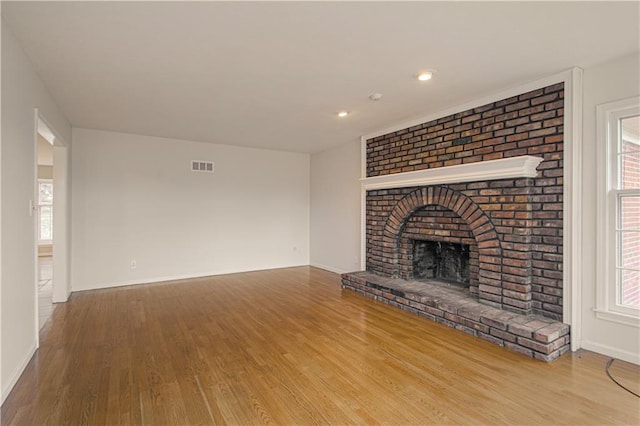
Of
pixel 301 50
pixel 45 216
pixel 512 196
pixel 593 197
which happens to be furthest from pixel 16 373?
pixel 45 216

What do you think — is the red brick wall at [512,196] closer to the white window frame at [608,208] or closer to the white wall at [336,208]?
the white window frame at [608,208]

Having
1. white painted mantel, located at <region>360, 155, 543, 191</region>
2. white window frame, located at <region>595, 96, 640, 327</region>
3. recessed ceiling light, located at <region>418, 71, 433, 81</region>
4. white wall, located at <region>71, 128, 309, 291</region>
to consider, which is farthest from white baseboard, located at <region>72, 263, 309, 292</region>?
white window frame, located at <region>595, 96, 640, 327</region>

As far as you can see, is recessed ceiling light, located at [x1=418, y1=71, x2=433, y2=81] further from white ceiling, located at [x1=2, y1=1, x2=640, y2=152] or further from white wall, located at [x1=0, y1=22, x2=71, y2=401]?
white wall, located at [x1=0, y1=22, x2=71, y2=401]

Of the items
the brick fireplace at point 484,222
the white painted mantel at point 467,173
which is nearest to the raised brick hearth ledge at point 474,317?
the brick fireplace at point 484,222

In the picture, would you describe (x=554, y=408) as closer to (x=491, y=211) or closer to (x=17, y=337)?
(x=491, y=211)

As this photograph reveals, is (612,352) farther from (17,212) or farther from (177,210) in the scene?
(177,210)

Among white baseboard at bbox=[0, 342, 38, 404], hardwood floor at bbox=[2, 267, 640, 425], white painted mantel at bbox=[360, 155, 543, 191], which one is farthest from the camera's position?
white painted mantel at bbox=[360, 155, 543, 191]

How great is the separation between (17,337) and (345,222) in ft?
14.8

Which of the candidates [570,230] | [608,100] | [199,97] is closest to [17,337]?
[199,97]

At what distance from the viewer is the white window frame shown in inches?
105

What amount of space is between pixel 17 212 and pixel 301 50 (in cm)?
241

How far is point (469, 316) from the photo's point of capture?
3180mm

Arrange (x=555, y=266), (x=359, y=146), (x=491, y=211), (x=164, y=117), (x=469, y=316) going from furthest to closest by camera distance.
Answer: (x=359, y=146) < (x=164, y=117) < (x=491, y=211) < (x=469, y=316) < (x=555, y=266)

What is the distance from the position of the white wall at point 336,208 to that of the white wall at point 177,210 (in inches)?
13.8
